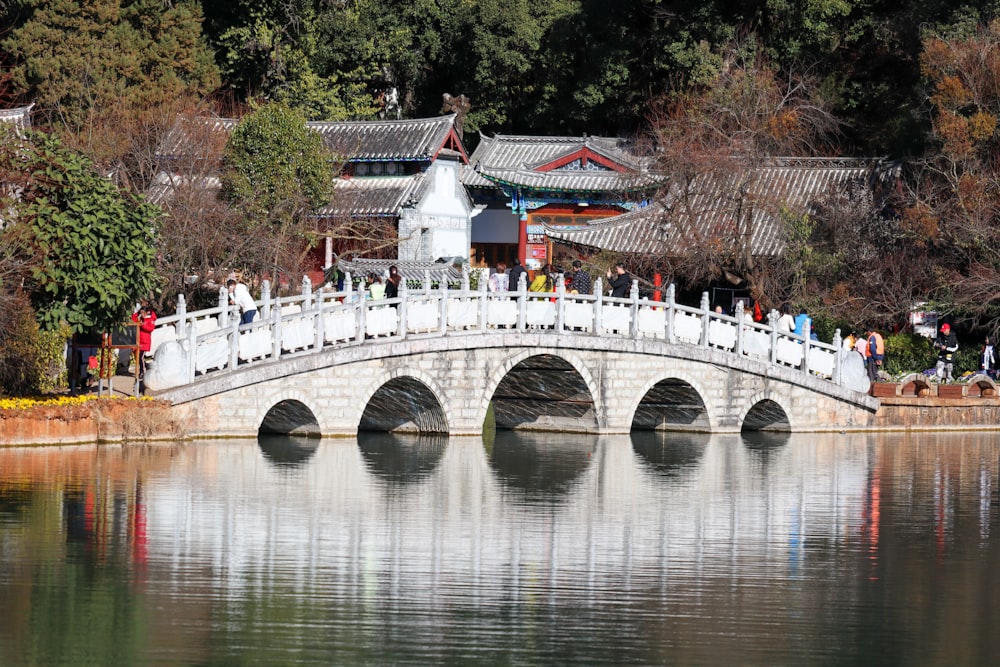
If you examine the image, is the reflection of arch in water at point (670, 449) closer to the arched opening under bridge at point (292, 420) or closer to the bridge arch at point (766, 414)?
the bridge arch at point (766, 414)

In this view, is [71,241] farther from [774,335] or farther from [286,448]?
[774,335]

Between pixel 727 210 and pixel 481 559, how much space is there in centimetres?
2344

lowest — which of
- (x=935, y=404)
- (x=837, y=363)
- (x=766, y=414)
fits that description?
(x=766, y=414)

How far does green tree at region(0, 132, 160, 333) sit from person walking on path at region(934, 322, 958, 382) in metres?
16.8

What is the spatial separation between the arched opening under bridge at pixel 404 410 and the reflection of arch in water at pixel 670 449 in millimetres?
3162

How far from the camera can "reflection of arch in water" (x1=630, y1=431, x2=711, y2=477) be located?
944 inches

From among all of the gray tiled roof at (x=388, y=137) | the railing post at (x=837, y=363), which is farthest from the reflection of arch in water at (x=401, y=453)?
the gray tiled roof at (x=388, y=137)

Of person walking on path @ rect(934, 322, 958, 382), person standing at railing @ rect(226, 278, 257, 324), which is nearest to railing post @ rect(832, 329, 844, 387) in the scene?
person walking on path @ rect(934, 322, 958, 382)

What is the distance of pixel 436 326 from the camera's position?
25.7 m

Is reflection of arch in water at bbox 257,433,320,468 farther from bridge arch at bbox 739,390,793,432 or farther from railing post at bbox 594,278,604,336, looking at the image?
bridge arch at bbox 739,390,793,432

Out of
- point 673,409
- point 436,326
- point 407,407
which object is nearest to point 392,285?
point 436,326

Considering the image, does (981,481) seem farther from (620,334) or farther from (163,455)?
(163,455)

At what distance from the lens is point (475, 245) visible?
51.4 m

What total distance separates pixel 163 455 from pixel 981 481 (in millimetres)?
10896
